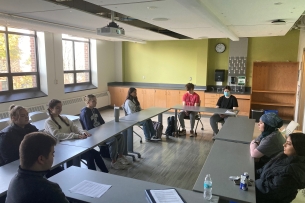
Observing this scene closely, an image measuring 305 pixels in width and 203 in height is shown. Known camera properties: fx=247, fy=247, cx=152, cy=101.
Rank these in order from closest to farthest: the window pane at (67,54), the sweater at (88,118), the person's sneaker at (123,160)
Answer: the sweater at (88,118), the person's sneaker at (123,160), the window pane at (67,54)

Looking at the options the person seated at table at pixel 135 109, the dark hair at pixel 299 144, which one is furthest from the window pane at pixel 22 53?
the dark hair at pixel 299 144

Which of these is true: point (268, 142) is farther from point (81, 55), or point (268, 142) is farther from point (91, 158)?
point (81, 55)

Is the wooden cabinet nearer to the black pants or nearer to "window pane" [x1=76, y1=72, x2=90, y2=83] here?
"window pane" [x1=76, y1=72, x2=90, y2=83]

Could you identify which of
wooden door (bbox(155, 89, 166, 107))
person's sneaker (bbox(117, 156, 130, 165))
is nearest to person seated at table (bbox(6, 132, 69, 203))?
person's sneaker (bbox(117, 156, 130, 165))

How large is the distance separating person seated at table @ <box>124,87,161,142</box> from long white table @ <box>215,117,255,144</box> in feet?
5.94

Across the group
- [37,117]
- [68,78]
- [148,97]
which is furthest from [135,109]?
[68,78]

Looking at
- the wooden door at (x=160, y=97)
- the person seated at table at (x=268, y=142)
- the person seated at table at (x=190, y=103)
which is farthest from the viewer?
the wooden door at (x=160, y=97)

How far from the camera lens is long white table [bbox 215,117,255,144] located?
11.8 ft

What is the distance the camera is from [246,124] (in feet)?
14.8

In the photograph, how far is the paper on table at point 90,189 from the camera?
6.54 feet

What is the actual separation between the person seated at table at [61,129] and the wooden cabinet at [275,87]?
599cm

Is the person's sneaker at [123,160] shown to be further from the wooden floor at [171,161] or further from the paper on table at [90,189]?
the paper on table at [90,189]

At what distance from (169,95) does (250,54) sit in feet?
9.78

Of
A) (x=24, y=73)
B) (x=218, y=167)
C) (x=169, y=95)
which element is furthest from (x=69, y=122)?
(x=169, y=95)
